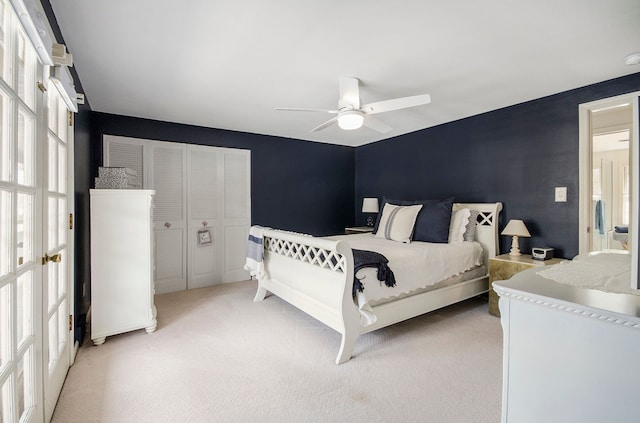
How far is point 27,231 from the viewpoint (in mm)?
1293

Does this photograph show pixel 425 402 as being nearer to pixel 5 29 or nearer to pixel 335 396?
pixel 335 396

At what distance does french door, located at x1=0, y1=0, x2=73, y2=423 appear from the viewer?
1.07 meters

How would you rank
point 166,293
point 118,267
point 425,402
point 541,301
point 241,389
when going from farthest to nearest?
point 166,293, point 118,267, point 241,389, point 425,402, point 541,301

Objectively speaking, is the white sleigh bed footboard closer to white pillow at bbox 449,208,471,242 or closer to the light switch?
white pillow at bbox 449,208,471,242

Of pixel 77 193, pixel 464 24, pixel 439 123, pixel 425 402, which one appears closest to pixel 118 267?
pixel 77 193

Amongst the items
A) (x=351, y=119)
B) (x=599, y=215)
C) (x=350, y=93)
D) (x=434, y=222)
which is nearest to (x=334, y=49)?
(x=350, y=93)

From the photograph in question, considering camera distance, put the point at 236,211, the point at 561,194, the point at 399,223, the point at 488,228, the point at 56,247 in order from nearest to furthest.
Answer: the point at 56,247, the point at 561,194, the point at 488,228, the point at 399,223, the point at 236,211

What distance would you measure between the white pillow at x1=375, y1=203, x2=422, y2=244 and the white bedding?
0.42ft

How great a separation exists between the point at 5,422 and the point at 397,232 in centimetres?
318

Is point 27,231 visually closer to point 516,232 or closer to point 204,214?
point 204,214

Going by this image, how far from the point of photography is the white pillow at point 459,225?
3.34 meters

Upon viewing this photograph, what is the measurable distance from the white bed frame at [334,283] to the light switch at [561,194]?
53 cm

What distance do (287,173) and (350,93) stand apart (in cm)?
239

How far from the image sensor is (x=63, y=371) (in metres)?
1.87
